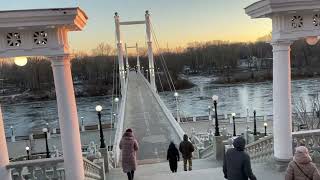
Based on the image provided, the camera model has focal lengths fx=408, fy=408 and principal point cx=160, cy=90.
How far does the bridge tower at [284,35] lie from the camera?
23.2ft

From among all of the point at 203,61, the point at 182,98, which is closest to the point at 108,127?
the point at 182,98

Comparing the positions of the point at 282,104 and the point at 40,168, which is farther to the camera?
the point at 282,104

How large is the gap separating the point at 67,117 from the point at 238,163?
2.98m

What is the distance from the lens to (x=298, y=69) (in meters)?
87.3

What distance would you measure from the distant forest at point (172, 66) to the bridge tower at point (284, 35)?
69343 millimetres

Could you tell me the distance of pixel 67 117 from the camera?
677cm

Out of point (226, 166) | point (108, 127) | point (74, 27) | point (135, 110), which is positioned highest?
point (74, 27)

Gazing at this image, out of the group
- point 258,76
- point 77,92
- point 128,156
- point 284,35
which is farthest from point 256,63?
point 284,35

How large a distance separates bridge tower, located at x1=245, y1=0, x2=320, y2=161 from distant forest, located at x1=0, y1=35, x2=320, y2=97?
69343 mm

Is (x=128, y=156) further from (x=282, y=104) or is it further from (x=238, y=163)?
(x=238, y=163)

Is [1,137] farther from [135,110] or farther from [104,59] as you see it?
[104,59]

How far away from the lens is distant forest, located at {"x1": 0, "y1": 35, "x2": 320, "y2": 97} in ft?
289

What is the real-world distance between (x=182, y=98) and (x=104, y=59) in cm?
4333

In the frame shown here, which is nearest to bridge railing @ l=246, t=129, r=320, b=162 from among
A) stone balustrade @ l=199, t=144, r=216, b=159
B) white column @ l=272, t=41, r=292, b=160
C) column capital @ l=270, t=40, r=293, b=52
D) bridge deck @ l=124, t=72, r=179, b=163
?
white column @ l=272, t=41, r=292, b=160
